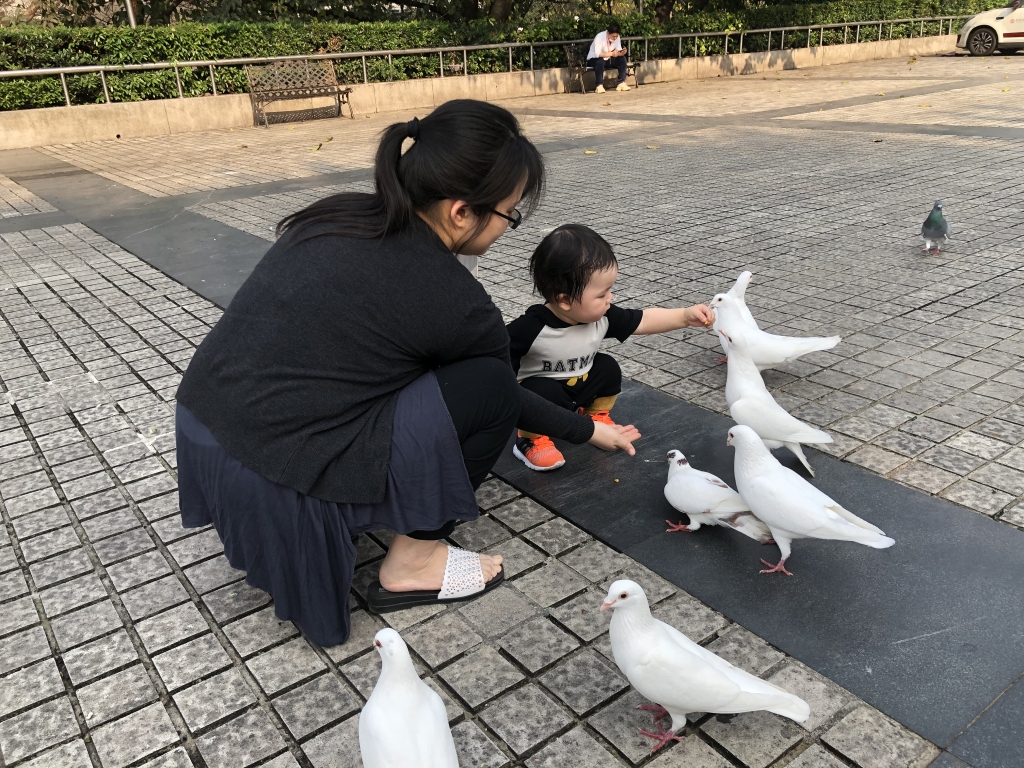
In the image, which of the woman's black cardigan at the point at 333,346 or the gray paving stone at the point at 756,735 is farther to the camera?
the woman's black cardigan at the point at 333,346

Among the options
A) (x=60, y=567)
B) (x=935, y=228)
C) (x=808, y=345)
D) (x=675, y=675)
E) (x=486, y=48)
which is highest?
(x=486, y=48)

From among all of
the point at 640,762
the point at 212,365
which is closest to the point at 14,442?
the point at 212,365

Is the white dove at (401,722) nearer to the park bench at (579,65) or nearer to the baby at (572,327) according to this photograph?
the baby at (572,327)

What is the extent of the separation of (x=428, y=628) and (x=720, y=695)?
91 centimetres

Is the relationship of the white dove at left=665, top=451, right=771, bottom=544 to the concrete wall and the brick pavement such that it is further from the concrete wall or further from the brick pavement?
the concrete wall

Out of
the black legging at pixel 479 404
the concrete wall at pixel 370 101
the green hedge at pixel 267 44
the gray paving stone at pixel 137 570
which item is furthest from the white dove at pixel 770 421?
the green hedge at pixel 267 44

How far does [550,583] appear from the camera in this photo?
262 cm

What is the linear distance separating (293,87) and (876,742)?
604 inches

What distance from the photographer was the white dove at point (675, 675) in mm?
1911

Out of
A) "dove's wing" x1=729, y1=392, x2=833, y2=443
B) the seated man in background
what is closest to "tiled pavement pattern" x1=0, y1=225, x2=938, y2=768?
"dove's wing" x1=729, y1=392, x2=833, y2=443

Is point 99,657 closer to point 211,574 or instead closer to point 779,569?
point 211,574

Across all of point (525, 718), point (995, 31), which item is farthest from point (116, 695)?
point (995, 31)

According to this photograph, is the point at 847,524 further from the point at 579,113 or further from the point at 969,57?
the point at 969,57

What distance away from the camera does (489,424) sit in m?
2.39
